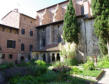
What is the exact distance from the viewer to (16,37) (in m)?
24.0

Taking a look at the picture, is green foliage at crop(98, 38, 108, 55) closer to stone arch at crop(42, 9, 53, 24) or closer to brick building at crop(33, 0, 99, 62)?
brick building at crop(33, 0, 99, 62)

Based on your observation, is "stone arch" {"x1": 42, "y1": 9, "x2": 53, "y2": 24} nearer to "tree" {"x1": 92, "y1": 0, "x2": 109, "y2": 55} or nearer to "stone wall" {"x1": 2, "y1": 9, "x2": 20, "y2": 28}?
"stone wall" {"x1": 2, "y1": 9, "x2": 20, "y2": 28}

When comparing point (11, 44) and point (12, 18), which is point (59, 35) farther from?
point (12, 18)

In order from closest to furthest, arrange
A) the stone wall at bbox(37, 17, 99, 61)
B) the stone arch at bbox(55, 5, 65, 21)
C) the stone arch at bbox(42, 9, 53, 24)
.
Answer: the stone wall at bbox(37, 17, 99, 61) → the stone arch at bbox(55, 5, 65, 21) → the stone arch at bbox(42, 9, 53, 24)

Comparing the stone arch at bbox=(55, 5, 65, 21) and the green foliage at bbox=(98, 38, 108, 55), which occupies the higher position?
the stone arch at bbox=(55, 5, 65, 21)

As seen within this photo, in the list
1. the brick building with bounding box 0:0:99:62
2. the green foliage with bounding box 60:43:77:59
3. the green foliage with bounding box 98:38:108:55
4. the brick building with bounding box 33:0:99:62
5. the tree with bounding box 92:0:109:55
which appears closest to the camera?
the tree with bounding box 92:0:109:55

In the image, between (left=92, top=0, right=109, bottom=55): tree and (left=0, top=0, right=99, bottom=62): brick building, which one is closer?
(left=92, top=0, right=109, bottom=55): tree

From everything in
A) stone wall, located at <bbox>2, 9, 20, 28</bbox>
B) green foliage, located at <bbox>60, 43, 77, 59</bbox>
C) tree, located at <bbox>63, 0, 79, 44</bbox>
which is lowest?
green foliage, located at <bbox>60, 43, 77, 59</bbox>

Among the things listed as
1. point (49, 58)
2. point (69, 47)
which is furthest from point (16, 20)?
point (69, 47)

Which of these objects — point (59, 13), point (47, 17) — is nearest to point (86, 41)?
point (59, 13)

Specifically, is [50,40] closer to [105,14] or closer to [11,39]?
[11,39]

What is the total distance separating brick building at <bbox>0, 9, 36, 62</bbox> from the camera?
21578mm

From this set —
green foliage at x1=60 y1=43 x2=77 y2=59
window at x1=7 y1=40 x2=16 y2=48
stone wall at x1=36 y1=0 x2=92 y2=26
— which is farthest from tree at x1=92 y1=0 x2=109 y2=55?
window at x1=7 y1=40 x2=16 y2=48

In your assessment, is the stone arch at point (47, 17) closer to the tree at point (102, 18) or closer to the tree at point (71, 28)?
the tree at point (71, 28)
